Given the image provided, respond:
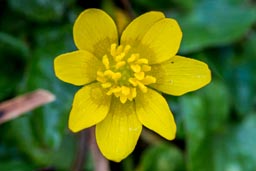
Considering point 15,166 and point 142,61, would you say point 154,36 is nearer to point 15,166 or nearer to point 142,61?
point 142,61

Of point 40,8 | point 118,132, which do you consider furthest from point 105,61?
point 40,8

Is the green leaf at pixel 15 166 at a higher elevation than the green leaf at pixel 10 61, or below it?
below

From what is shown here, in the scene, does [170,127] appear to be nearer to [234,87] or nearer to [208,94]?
[208,94]

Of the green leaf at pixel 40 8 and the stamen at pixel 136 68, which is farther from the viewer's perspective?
the green leaf at pixel 40 8

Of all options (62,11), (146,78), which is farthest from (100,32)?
(62,11)

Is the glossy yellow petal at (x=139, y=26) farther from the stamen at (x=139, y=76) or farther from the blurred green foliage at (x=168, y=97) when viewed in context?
the blurred green foliage at (x=168, y=97)

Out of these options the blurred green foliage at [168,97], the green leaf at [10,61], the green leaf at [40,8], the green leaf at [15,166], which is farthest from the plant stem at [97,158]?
the green leaf at [40,8]
